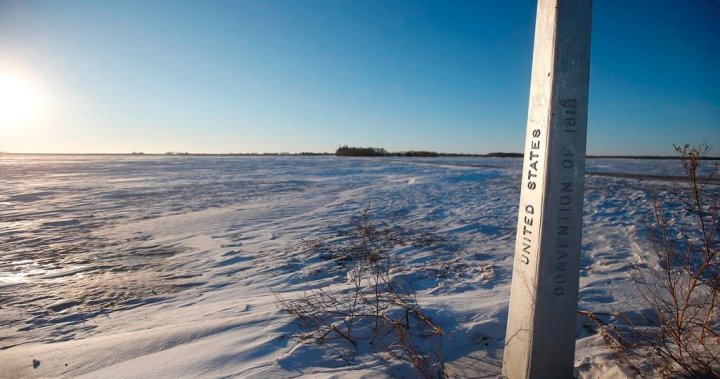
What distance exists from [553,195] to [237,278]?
427 cm

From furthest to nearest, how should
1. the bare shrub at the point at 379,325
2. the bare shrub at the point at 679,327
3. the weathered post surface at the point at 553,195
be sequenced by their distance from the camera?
the bare shrub at the point at 379,325 → the bare shrub at the point at 679,327 → the weathered post surface at the point at 553,195

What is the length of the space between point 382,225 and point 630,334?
5147 millimetres

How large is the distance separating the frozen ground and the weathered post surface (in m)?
0.76

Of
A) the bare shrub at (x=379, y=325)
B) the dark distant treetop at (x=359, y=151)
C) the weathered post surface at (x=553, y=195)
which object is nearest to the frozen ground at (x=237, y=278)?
the bare shrub at (x=379, y=325)

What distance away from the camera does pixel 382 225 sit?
7496mm

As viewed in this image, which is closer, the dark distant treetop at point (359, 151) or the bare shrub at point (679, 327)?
the bare shrub at point (679, 327)

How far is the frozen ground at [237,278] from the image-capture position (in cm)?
249

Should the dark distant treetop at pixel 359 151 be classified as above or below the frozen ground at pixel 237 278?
above

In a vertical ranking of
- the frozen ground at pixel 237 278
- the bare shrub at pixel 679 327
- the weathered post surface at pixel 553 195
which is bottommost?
the frozen ground at pixel 237 278

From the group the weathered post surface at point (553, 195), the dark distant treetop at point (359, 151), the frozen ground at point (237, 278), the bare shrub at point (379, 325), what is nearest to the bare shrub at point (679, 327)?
the frozen ground at point (237, 278)

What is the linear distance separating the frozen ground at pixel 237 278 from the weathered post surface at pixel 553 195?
0.76 metres

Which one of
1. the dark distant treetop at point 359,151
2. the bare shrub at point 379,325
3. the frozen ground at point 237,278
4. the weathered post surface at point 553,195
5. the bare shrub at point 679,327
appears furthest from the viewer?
the dark distant treetop at point 359,151

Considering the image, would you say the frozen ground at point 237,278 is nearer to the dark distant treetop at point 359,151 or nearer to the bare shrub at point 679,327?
the bare shrub at point 679,327

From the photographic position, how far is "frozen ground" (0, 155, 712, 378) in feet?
8.18
